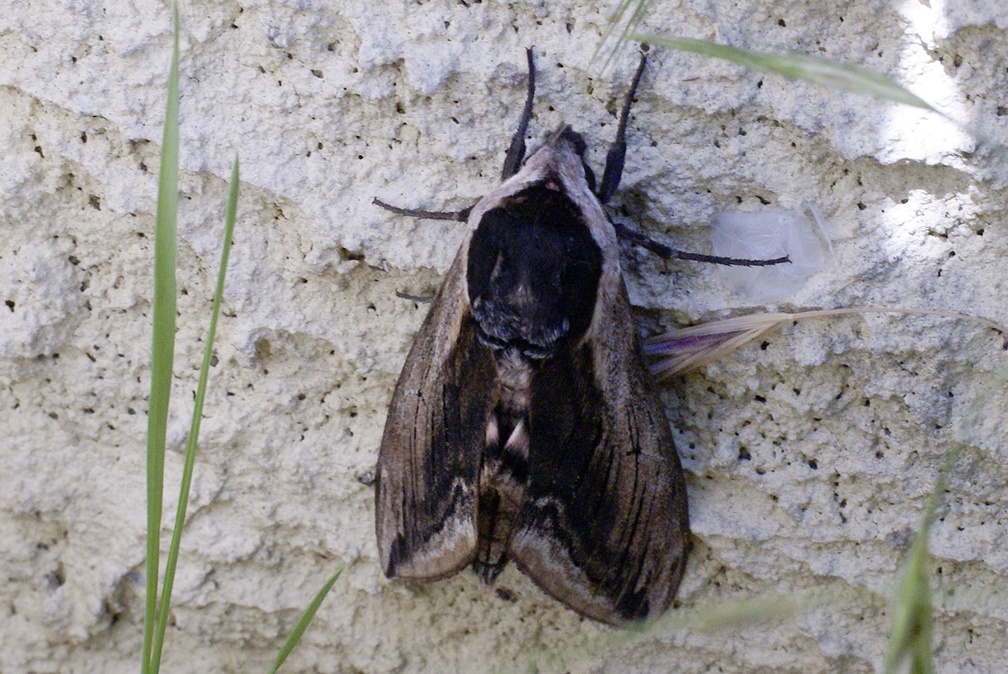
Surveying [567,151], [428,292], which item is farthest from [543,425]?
[567,151]

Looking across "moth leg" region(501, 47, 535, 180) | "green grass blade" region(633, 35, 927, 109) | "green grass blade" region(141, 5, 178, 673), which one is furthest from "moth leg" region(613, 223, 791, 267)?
"green grass blade" region(141, 5, 178, 673)

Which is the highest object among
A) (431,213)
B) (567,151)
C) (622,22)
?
(622,22)

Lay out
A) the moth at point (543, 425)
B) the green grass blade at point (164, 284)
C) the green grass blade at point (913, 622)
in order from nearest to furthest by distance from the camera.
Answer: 1. the green grass blade at point (913, 622)
2. the green grass blade at point (164, 284)
3. the moth at point (543, 425)

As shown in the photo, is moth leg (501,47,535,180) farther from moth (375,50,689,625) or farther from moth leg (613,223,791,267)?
moth leg (613,223,791,267)

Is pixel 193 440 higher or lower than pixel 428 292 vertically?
lower

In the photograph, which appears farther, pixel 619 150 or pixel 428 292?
pixel 428 292

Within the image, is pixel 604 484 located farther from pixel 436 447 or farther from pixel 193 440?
pixel 193 440

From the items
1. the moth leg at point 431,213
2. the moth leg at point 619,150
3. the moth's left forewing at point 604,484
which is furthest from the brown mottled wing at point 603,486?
the moth leg at point 431,213

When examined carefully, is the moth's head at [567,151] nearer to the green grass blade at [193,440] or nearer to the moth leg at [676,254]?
the moth leg at [676,254]
